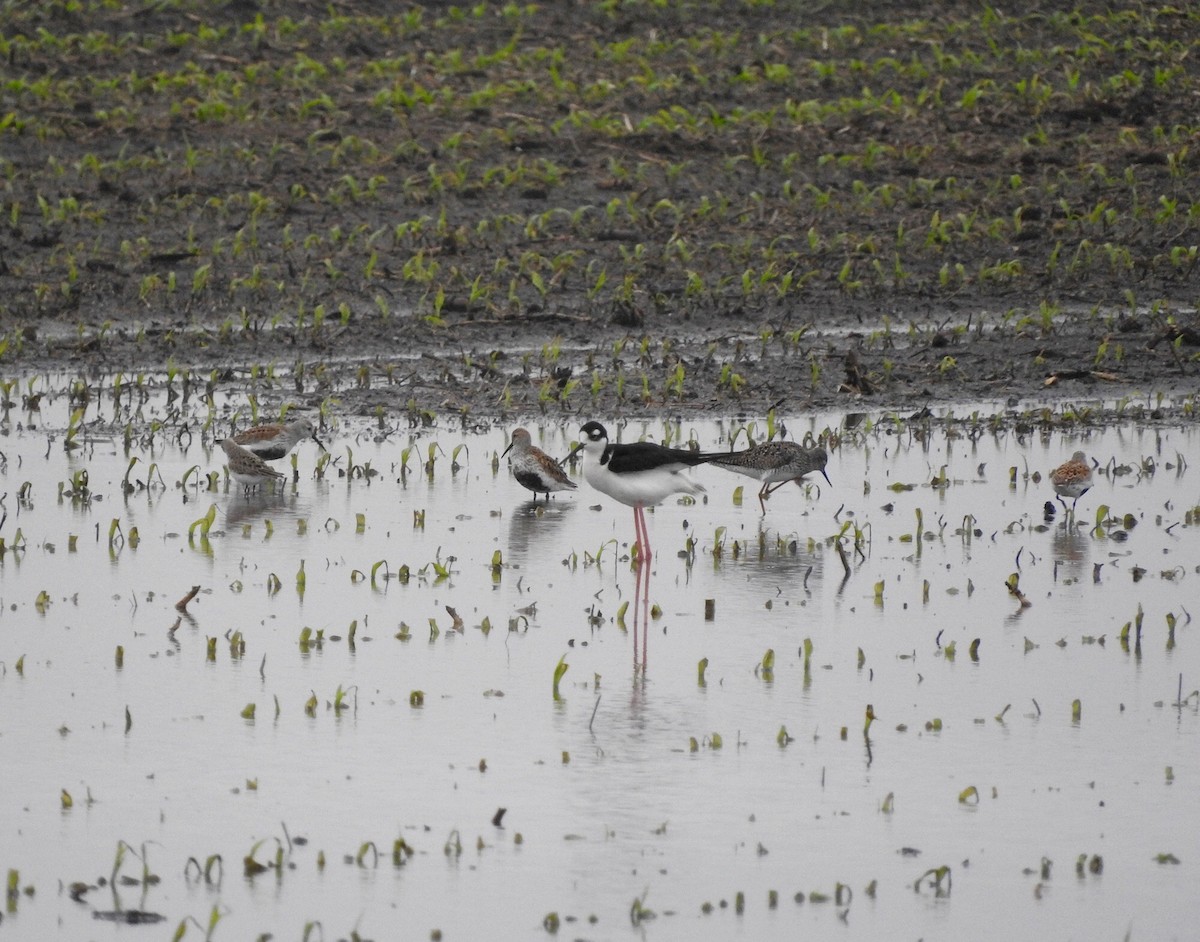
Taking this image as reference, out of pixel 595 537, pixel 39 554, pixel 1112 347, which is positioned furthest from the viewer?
pixel 1112 347

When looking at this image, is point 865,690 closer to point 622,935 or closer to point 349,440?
point 622,935

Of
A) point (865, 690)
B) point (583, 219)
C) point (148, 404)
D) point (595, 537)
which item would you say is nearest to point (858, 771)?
point (865, 690)

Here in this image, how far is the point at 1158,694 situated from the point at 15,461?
7650 mm

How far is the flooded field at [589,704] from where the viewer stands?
6152mm

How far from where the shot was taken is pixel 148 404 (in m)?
14.0

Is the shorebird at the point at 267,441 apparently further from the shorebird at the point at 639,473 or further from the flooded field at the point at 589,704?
the shorebird at the point at 639,473

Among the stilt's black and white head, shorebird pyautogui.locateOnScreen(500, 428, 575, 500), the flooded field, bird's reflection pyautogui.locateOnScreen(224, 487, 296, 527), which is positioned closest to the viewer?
the flooded field

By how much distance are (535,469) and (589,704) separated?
3.80 metres

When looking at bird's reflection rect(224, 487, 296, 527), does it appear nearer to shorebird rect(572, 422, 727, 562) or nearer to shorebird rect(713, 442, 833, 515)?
shorebird rect(572, 422, 727, 562)

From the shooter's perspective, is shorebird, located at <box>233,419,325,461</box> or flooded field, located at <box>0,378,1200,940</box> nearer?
flooded field, located at <box>0,378,1200,940</box>

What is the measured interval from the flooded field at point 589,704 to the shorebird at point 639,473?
1.04 feet

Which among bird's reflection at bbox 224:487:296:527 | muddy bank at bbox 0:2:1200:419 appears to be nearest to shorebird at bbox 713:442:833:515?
muddy bank at bbox 0:2:1200:419

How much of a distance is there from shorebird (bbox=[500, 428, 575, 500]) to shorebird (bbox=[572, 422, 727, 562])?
81 centimetres

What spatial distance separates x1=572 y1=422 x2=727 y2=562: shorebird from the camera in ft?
34.7
